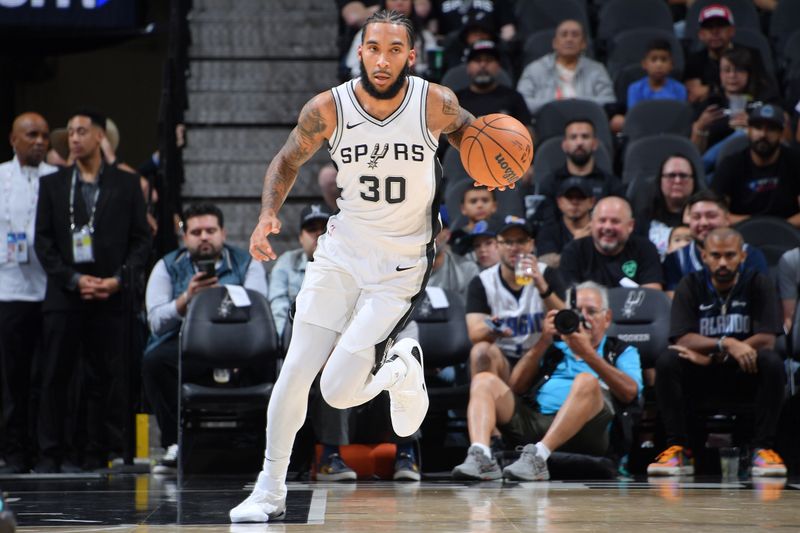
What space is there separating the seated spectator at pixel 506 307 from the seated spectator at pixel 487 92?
8.51 feet

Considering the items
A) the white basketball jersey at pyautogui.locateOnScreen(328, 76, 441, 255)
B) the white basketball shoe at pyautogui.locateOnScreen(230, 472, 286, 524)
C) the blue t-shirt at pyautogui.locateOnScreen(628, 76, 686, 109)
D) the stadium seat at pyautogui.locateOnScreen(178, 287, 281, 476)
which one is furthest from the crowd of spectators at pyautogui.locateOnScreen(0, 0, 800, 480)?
the white basketball jersey at pyautogui.locateOnScreen(328, 76, 441, 255)

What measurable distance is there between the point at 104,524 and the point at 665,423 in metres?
4.03

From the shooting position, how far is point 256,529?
190 inches

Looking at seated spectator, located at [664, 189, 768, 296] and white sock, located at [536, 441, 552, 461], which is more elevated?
seated spectator, located at [664, 189, 768, 296]

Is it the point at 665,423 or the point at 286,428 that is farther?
the point at 665,423

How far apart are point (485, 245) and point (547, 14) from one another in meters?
4.17

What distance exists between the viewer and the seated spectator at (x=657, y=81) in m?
10.9

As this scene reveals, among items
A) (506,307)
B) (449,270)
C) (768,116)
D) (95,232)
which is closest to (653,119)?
(768,116)

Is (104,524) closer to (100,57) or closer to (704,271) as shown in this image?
(704,271)

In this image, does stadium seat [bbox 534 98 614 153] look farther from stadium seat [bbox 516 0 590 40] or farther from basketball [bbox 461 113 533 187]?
basketball [bbox 461 113 533 187]

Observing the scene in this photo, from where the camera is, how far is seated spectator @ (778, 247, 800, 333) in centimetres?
844

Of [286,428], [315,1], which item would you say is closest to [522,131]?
[286,428]

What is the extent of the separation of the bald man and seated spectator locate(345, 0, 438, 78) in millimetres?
3027

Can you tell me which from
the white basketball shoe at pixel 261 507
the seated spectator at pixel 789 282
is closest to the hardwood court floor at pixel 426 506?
the white basketball shoe at pixel 261 507
